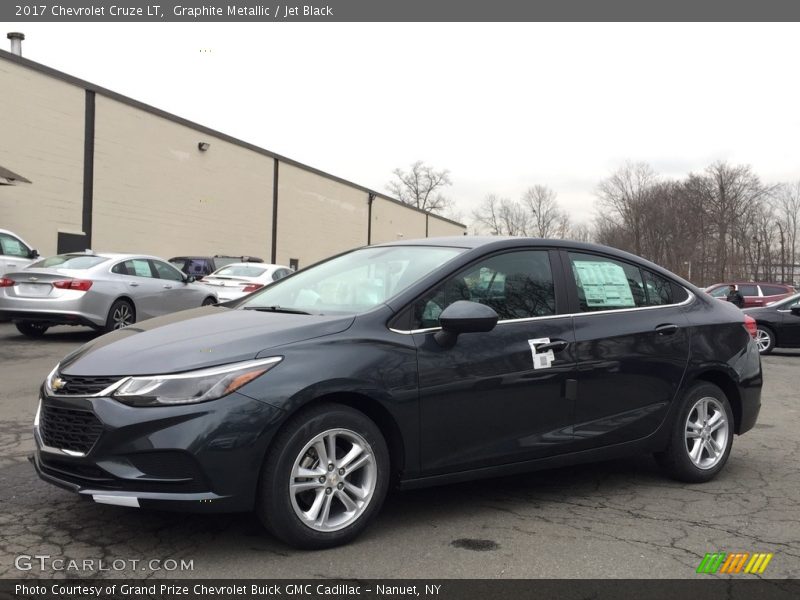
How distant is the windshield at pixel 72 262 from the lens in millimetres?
11805

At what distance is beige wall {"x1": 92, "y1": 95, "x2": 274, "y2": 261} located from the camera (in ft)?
74.9

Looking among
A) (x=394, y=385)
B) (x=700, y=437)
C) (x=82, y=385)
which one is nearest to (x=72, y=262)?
(x=82, y=385)

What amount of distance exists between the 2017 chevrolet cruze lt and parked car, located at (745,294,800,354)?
1081cm

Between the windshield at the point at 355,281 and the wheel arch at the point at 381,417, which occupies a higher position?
the windshield at the point at 355,281

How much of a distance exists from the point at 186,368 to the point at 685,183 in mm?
69826

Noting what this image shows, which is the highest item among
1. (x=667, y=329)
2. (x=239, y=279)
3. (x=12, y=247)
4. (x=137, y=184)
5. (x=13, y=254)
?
(x=137, y=184)

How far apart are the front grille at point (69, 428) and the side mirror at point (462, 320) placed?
1719 mm

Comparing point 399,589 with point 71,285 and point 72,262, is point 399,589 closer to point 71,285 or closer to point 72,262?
point 71,285

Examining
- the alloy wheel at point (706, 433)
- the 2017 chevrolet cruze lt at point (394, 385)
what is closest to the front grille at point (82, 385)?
the 2017 chevrolet cruze lt at point (394, 385)

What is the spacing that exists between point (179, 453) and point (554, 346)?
2190 millimetres

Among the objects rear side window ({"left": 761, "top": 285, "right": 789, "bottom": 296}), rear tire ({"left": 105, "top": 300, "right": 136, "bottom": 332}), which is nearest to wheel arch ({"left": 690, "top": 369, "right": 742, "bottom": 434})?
rear tire ({"left": 105, "top": 300, "right": 136, "bottom": 332})

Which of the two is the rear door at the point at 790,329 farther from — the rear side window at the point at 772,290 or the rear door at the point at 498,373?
the rear door at the point at 498,373

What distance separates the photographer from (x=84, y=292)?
11406 millimetres

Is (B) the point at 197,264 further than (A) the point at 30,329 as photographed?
Yes
